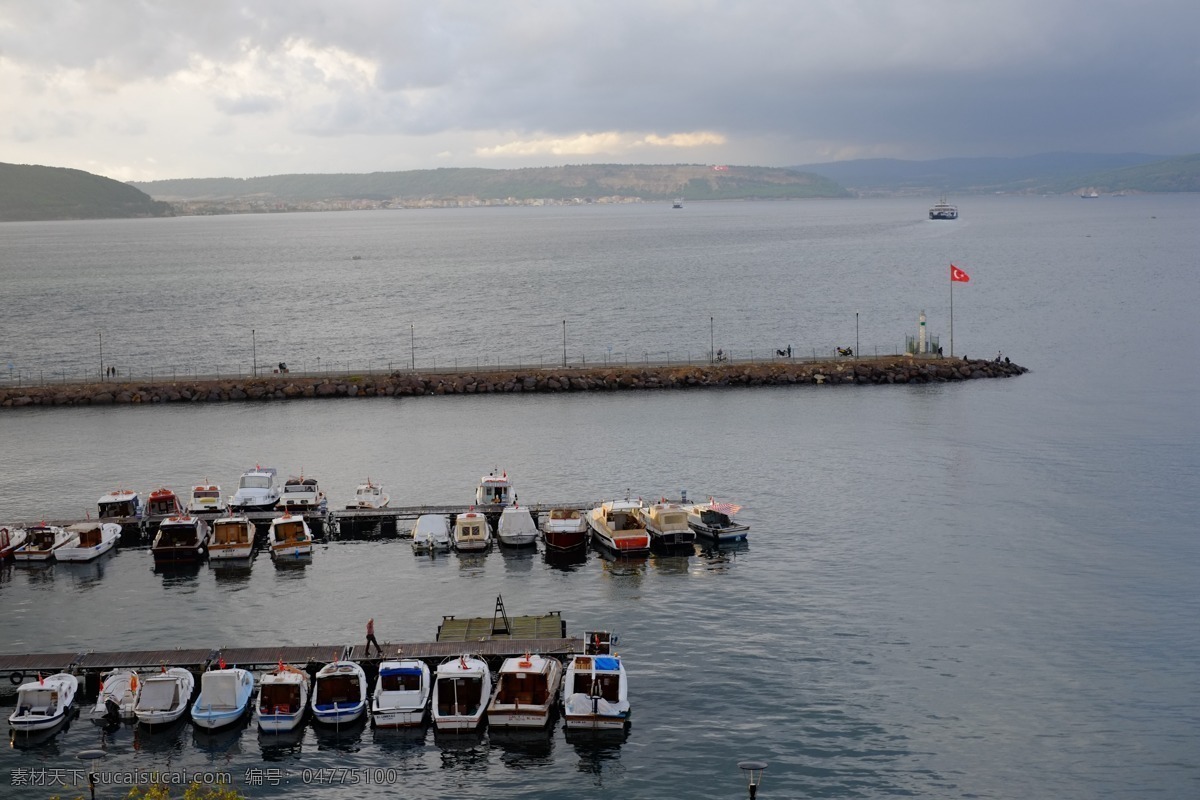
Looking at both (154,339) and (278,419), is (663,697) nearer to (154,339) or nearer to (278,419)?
(278,419)

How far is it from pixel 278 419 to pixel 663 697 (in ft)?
152

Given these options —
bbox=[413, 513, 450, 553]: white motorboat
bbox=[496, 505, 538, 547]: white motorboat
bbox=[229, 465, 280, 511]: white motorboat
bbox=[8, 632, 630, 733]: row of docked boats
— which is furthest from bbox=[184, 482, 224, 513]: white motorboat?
bbox=[8, 632, 630, 733]: row of docked boats

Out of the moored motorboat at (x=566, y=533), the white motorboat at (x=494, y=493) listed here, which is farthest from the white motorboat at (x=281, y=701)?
the white motorboat at (x=494, y=493)

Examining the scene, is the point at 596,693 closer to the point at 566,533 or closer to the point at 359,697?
the point at 359,697

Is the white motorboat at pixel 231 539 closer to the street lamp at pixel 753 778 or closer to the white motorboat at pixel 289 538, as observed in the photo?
the white motorboat at pixel 289 538

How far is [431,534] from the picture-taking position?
1834 inches

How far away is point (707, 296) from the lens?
152m

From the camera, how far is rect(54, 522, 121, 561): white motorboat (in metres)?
45.1

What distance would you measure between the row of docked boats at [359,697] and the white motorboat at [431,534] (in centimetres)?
1466

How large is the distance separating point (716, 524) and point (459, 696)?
58.7ft

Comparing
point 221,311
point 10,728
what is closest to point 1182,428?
point 10,728

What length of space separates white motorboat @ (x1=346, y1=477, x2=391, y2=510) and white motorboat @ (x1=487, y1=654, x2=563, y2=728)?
19.7m

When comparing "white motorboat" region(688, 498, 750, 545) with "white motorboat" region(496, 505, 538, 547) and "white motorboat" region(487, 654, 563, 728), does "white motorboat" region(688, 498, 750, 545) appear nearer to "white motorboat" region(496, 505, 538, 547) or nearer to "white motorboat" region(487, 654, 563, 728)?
"white motorboat" region(496, 505, 538, 547)

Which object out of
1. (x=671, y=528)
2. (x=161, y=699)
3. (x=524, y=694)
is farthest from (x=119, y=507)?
(x=524, y=694)
